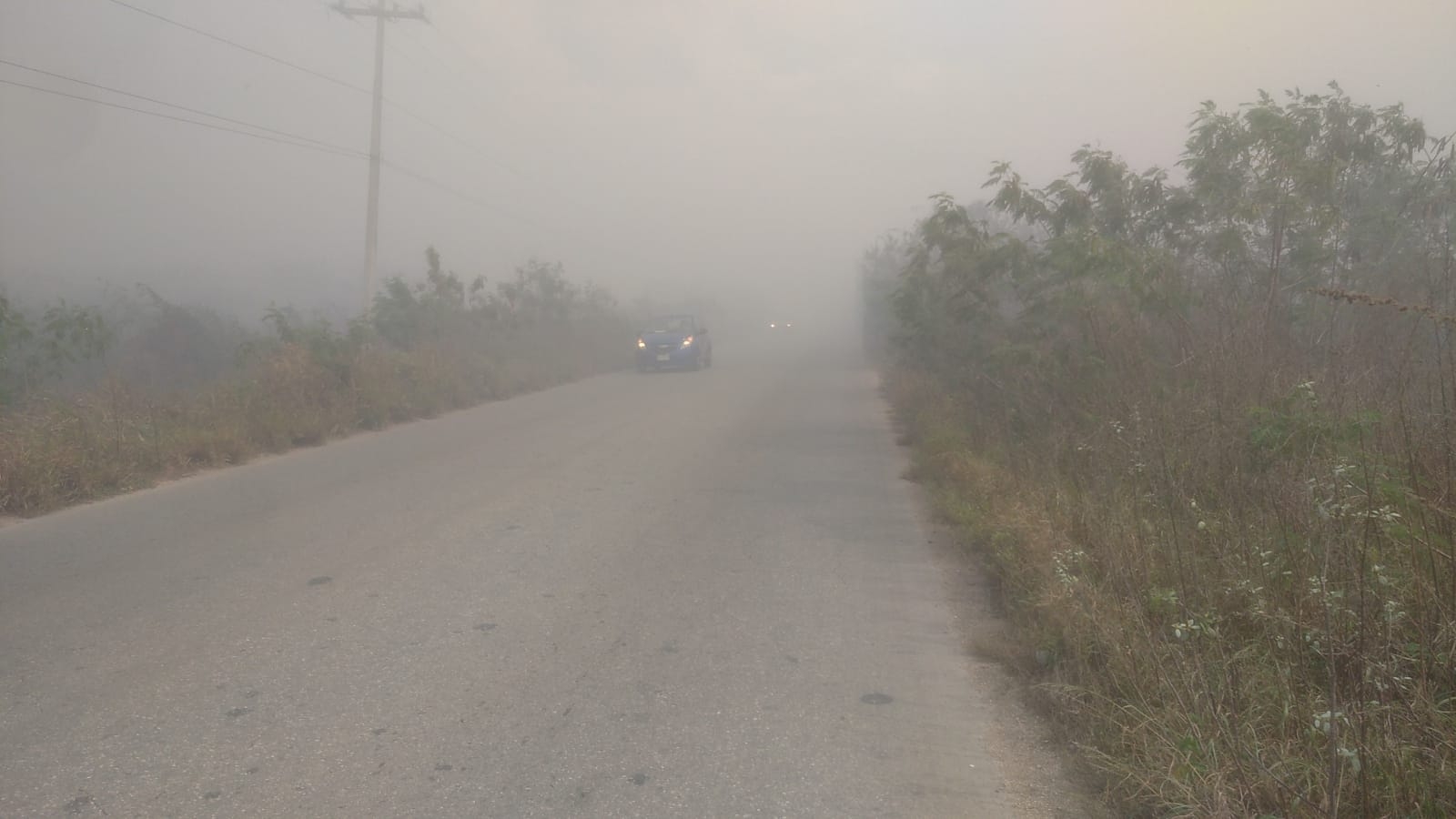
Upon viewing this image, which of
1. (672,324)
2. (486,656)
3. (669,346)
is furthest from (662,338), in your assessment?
(486,656)

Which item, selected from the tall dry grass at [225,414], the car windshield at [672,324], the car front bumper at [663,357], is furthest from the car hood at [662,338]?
the tall dry grass at [225,414]

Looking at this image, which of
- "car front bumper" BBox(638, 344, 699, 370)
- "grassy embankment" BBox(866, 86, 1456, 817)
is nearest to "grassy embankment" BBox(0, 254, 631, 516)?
"car front bumper" BBox(638, 344, 699, 370)

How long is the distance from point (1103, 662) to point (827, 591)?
208cm

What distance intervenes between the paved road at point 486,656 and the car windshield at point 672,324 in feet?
63.7

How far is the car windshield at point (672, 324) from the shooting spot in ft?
94.6

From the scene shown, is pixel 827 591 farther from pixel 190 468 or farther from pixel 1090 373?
pixel 190 468

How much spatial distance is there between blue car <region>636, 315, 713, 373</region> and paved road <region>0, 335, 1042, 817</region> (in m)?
18.5

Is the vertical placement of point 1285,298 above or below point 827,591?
above

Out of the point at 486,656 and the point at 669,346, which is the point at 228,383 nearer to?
the point at 486,656

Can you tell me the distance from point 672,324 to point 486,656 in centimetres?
2463

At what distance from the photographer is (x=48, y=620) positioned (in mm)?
5328

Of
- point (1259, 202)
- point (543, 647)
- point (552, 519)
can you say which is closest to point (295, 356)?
point (552, 519)

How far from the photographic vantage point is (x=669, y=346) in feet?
91.9

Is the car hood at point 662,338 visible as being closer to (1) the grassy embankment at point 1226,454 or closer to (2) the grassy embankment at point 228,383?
(2) the grassy embankment at point 228,383
